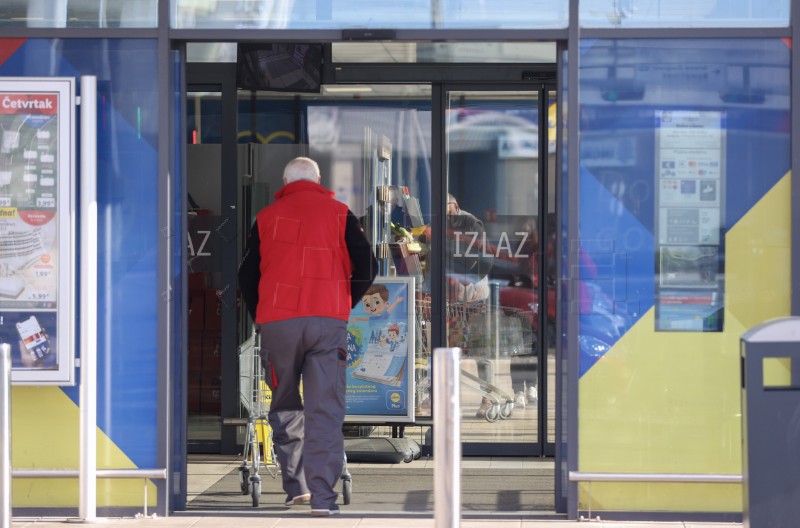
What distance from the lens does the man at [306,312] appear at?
6.86 meters

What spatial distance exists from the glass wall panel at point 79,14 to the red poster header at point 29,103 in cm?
41

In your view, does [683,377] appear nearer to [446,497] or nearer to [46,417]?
[446,497]

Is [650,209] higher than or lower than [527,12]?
lower

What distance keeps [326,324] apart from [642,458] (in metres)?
1.80

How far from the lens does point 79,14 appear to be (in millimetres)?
6836

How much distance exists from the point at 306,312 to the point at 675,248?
1.98 m

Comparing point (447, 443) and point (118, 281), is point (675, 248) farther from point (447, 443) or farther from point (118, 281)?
point (118, 281)

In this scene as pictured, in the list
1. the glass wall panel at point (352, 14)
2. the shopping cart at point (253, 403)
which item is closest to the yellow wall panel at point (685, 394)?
the glass wall panel at point (352, 14)

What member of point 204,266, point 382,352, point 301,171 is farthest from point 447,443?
point 204,266

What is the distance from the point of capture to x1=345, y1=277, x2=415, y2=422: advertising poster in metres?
8.83

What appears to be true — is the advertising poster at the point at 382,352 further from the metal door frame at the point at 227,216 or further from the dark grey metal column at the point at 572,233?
the dark grey metal column at the point at 572,233

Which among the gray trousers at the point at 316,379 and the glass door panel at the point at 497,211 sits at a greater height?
the glass door panel at the point at 497,211

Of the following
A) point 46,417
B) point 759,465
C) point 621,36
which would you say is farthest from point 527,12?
point 46,417

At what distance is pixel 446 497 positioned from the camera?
473 cm
